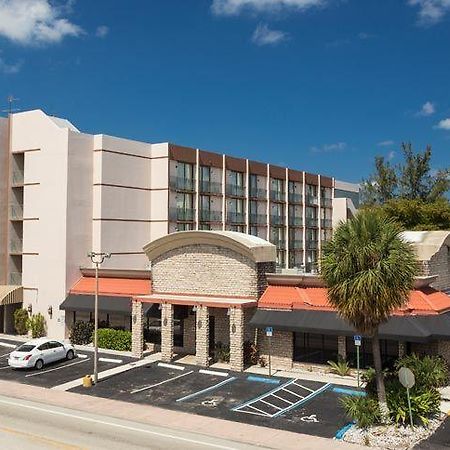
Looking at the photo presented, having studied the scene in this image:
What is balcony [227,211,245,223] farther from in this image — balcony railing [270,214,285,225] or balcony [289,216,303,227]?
balcony [289,216,303,227]

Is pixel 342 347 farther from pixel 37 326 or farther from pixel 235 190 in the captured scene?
pixel 235 190

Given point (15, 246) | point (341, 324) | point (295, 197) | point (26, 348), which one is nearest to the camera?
point (341, 324)

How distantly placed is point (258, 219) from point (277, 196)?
4991 millimetres

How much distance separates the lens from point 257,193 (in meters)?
63.8

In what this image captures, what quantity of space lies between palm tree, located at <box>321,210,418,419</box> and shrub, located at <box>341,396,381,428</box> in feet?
1.04

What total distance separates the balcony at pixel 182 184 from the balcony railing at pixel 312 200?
25170mm

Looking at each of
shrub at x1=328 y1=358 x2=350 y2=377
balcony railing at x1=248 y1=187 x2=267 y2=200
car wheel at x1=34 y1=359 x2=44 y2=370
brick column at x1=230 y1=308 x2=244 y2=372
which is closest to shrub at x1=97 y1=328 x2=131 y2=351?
car wheel at x1=34 y1=359 x2=44 y2=370

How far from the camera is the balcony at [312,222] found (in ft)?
245

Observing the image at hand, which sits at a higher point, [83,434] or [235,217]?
[235,217]

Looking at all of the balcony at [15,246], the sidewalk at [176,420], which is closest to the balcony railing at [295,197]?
the balcony at [15,246]

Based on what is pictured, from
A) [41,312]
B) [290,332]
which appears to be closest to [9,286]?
[41,312]

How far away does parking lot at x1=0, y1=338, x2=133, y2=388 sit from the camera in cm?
3014

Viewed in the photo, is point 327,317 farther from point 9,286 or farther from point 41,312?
point 9,286

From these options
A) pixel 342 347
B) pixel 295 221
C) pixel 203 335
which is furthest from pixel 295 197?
pixel 342 347
